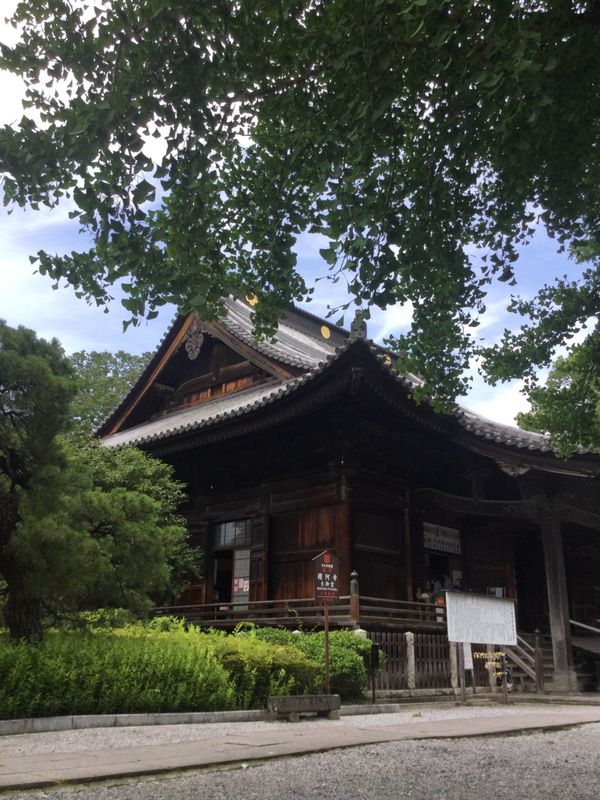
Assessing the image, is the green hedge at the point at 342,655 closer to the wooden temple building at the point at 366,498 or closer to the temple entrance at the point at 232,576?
the wooden temple building at the point at 366,498

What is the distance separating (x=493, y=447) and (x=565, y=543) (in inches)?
262

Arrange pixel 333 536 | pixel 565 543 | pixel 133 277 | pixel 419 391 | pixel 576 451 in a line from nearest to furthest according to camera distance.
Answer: pixel 133 277, pixel 419 391, pixel 576 451, pixel 333 536, pixel 565 543

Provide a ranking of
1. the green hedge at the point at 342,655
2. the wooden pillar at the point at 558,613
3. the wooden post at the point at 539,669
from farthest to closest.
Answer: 1. the wooden pillar at the point at 558,613
2. the wooden post at the point at 539,669
3. the green hedge at the point at 342,655

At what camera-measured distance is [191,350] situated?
70.7ft

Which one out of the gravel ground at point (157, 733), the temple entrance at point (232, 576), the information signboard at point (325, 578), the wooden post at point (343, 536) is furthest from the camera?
the temple entrance at point (232, 576)

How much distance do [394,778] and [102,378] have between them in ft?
115

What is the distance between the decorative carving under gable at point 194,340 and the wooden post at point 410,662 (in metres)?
10.8

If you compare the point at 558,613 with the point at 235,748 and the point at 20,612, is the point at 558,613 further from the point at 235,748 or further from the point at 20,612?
the point at 20,612

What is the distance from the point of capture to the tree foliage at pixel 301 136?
5.89m

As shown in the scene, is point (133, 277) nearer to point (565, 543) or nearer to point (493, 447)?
point (493, 447)

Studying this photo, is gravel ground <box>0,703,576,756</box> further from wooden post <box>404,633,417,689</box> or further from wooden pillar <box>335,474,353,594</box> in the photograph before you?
wooden pillar <box>335,474,353,594</box>

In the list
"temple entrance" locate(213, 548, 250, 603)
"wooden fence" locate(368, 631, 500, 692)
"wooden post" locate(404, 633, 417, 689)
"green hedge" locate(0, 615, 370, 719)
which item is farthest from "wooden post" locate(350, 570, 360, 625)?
"temple entrance" locate(213, 548, 250, 603)

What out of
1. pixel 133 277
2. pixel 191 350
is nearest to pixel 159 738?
pixel 133 277

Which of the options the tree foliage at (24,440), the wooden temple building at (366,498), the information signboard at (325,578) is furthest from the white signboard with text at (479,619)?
the tree foliage at (24,440)
